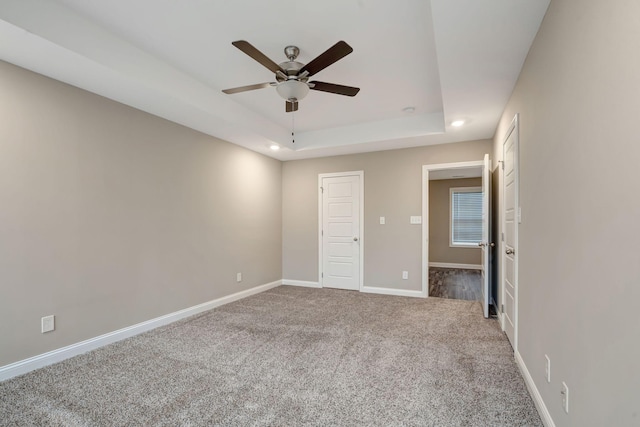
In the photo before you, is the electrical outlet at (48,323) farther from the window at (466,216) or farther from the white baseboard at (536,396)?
the window at (466,216)

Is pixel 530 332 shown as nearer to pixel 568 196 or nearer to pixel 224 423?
pixel 568 196

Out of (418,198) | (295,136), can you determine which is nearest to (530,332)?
(418,198)

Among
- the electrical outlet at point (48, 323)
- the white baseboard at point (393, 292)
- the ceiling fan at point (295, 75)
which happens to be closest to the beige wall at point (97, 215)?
the electrical outlet at point (48, 323)

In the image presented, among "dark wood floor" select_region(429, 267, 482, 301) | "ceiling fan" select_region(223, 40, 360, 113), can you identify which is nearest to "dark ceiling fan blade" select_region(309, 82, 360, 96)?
"ceiling fan" select_region(223, 40, 360, 113)

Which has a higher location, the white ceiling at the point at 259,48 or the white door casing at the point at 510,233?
Answer: the white ceiling at the point at 259,48

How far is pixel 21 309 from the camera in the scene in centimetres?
237

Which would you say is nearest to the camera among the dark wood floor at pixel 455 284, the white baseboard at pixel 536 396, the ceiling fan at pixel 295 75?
the white baseboard at pixel 536 396

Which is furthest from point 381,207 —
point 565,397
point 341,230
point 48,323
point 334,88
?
point 48,323

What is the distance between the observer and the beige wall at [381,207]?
474 cm

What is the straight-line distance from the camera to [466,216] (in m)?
7.81

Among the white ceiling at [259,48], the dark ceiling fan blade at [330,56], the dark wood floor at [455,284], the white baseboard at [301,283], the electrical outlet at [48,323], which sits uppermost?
the white ceiling at [259,48]

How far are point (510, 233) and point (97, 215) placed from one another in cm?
385

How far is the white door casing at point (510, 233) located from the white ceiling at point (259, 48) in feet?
1.80

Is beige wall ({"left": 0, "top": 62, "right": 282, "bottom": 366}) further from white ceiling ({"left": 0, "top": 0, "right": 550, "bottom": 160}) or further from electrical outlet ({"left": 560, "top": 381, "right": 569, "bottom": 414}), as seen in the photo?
electrical outlet ({"left": 560, "top": 381, "right": 569, "bottom": 414})
